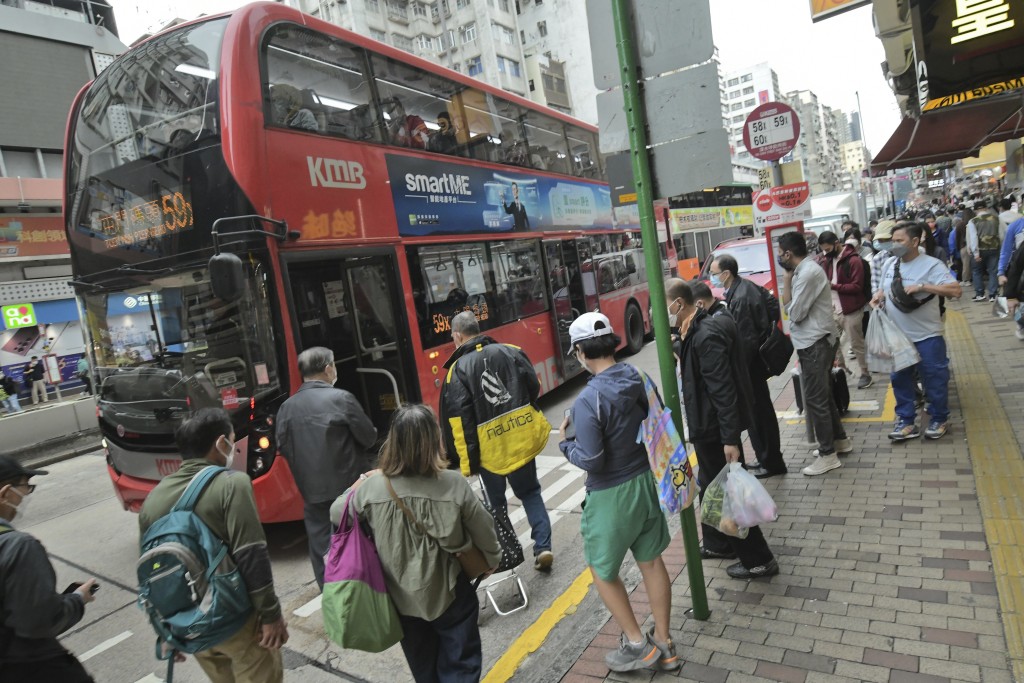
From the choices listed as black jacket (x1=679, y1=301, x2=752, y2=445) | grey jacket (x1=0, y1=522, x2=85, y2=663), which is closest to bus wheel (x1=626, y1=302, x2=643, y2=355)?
black jacket (x1=679, y1=301, x2=752, y2=445)

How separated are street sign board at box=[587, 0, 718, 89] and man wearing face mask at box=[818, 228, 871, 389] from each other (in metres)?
4.42

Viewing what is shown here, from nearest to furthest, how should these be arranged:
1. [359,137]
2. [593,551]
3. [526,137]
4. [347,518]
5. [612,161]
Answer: [347,518], [593,551], [612,161], [359,137], [526,137]

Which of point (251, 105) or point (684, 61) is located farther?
point (251, 105)

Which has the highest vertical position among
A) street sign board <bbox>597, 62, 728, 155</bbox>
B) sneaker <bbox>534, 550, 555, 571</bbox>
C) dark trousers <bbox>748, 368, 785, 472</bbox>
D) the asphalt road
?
street sign board <bbox>597, 62, 728, 155</bbox>

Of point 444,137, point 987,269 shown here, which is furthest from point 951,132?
point 444,137

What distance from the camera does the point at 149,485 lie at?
17.1 ft

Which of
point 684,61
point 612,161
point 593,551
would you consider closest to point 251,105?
point 612,161

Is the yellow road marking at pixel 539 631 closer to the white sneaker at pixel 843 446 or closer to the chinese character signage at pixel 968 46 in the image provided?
the white sneaker at pixel 843 446

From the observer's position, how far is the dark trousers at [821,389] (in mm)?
4883

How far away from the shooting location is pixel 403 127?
6.71 meters

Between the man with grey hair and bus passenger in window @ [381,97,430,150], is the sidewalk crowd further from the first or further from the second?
bus passenger in window @ [381,97,430,150]

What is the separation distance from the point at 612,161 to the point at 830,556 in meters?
2.65

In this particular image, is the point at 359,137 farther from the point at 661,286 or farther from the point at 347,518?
the point at 347,518

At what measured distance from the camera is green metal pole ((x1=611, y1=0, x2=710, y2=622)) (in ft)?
9.88
